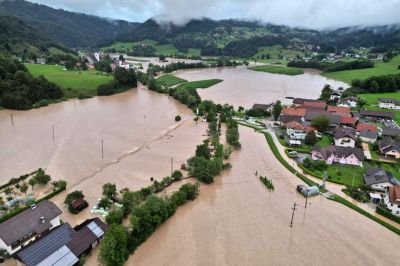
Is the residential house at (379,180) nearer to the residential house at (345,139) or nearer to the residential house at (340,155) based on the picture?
the residential house at (340,155)

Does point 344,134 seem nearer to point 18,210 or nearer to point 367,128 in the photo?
point 367,128

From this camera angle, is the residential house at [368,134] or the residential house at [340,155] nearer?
the residential house at [340,155]

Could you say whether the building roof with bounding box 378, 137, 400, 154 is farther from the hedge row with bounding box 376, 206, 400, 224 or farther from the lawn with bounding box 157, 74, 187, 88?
the lawn with bounding box 157, 74, 187, 88

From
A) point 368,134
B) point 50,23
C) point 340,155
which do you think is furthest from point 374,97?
point 50,23

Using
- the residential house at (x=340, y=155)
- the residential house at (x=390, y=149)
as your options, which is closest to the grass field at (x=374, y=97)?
the residential house at (x=390, y=149)

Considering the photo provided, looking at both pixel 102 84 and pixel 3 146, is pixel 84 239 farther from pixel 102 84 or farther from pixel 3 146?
pixel 102 84

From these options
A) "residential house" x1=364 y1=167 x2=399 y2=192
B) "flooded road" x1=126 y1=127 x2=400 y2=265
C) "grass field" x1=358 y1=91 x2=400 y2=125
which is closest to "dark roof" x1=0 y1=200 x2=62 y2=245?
"flooded road" x1=126 y1=127 x2=400 y2=265
